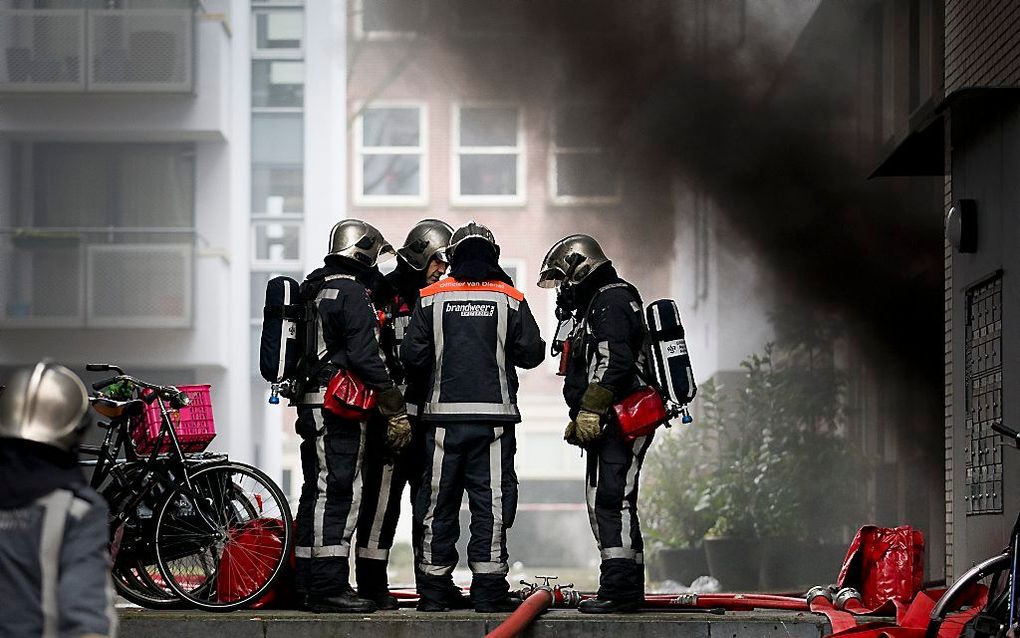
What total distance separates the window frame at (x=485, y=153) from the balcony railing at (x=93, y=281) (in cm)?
443

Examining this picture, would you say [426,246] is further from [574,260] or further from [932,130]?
[932,130]

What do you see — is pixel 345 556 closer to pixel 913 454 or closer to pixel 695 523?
pixel 913 454

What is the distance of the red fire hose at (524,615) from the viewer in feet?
23.7

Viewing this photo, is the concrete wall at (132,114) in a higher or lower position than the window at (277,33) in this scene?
lower

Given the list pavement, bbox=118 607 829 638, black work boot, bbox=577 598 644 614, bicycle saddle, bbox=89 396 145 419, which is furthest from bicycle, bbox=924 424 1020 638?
bicycle saddle, bbox=89 396 145 419

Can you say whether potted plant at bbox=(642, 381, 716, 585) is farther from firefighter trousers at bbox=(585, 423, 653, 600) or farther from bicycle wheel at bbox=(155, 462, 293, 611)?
bicycle wheel at bbox=(155, 462, 293, 611)

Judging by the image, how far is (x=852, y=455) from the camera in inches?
683

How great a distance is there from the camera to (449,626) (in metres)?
7.51

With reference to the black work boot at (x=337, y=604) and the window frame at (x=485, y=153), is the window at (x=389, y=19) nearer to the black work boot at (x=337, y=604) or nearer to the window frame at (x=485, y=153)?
the window frame at (x=485, y=153)

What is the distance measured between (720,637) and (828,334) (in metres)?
10.3

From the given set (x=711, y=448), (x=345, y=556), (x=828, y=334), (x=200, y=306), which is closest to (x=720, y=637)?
(x=345, y=556)

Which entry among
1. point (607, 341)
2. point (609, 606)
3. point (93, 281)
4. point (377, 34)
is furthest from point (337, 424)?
point (93, 281)

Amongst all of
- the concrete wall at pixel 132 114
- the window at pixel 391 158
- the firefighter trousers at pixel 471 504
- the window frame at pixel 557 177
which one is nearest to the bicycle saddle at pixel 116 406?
the firefighter trousers at pixel 471 504

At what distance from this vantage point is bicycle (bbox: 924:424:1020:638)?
6.21 meters
